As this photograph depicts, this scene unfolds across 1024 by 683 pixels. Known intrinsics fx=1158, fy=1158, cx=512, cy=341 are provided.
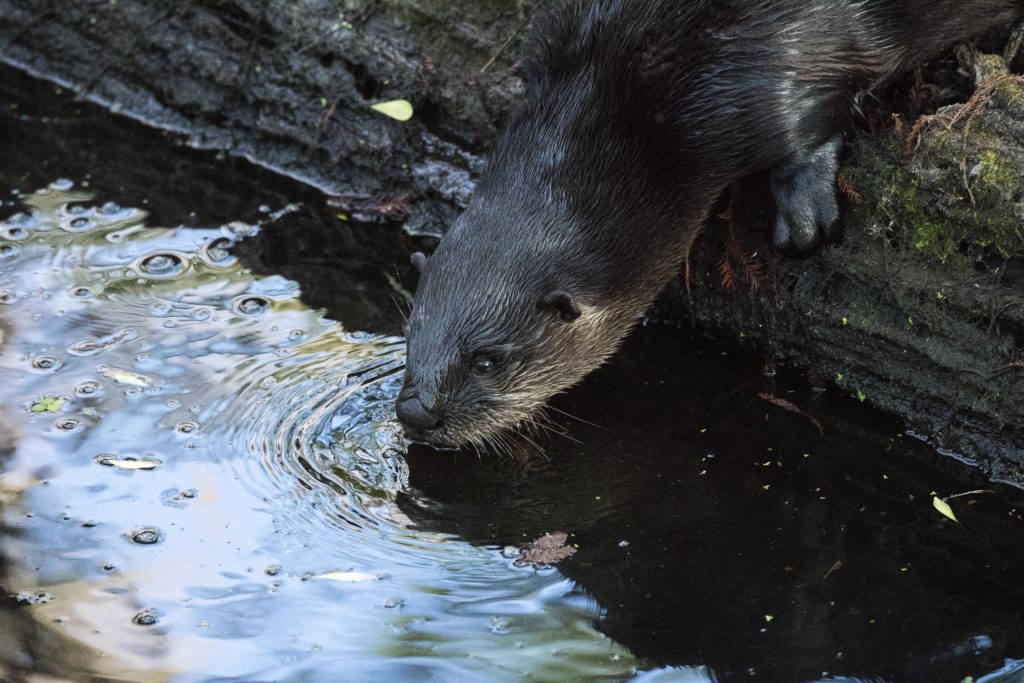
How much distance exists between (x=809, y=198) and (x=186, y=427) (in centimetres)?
188

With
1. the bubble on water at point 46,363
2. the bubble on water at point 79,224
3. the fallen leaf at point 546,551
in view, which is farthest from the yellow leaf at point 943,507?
the bubble on water at point 79,224

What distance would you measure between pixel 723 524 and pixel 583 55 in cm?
134

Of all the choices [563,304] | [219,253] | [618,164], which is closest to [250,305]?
[219,253]

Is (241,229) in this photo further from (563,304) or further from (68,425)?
(563,304)

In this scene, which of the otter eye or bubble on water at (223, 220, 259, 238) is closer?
the otter eye

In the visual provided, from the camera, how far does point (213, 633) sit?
105 inches

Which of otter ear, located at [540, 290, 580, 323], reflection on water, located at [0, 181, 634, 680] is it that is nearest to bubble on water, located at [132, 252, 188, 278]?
reflection on water, located at [0, 181, 634, 680]

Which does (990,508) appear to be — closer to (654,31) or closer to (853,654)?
(853,654)

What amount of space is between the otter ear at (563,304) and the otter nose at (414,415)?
42 centimetres

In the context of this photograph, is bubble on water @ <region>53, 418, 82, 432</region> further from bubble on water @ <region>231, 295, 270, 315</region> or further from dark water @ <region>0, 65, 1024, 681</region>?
bubble on water @ <region>231, 295, 270, 315</region>

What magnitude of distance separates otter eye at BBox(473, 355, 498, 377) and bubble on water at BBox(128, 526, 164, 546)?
912 mm

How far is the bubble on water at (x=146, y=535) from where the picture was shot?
2932 millimetres

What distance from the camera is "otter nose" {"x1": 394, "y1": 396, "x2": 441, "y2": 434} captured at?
119 inches

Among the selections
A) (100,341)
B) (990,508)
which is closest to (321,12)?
(100,341)
